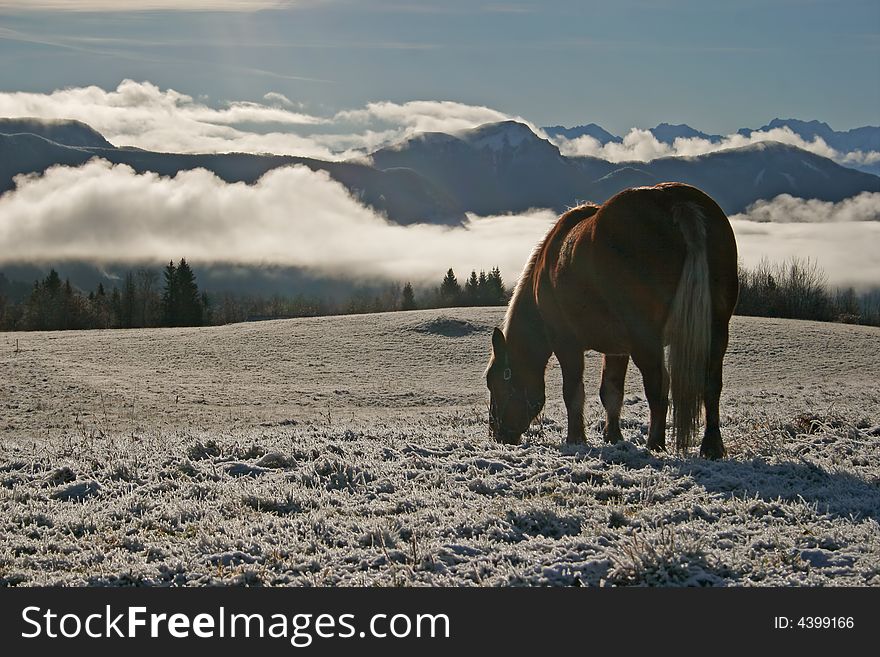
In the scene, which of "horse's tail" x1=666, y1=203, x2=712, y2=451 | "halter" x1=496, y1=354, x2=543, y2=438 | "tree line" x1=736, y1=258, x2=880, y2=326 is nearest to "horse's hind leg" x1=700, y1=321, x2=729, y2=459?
"horse's tail" x1=666, y1=203, x2=712, y2=451

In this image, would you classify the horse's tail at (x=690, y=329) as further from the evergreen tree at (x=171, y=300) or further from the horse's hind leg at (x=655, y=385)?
the evergreen tree at (x=171, y=300)

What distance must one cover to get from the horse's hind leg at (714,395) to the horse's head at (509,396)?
9.41 ft

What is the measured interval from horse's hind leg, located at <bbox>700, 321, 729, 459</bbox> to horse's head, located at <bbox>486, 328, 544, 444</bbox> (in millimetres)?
2868

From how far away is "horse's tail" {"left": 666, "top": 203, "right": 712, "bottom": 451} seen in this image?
805 centimetres

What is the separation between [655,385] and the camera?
28.3 ft

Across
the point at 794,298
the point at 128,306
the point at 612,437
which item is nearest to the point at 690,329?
the point at 612,437

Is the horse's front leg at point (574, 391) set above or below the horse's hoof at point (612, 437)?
above

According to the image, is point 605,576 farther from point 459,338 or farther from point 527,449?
point 459,338

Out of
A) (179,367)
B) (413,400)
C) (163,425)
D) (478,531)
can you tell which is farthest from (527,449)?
(179,367)

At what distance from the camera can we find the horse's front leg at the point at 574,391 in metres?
10.3

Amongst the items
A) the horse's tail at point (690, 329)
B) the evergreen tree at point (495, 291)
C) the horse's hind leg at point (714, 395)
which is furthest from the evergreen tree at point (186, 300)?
the horse's tail at point (690, 329)

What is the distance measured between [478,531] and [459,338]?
30032mm

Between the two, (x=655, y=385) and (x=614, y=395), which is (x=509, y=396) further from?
(x=655, y=385)

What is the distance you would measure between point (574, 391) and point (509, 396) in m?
1.12
